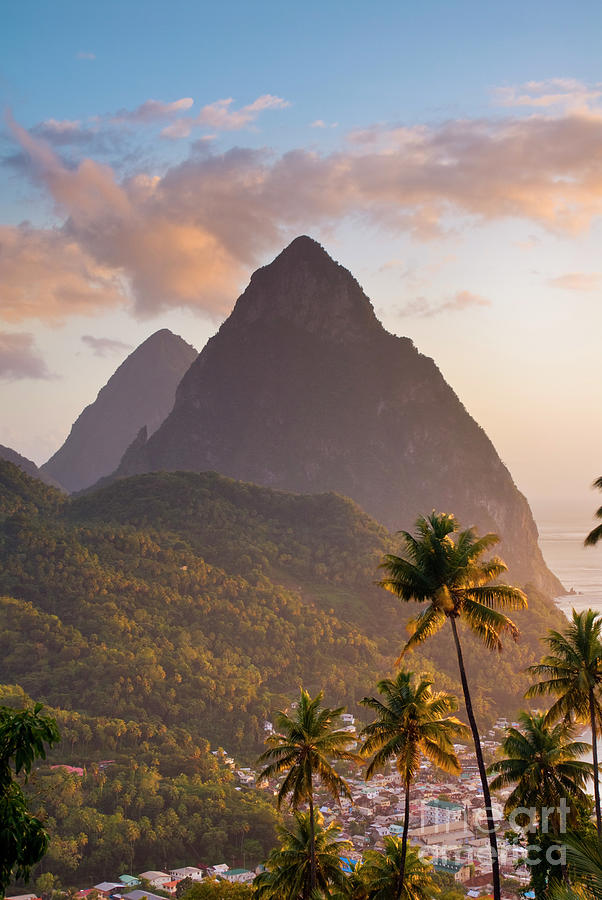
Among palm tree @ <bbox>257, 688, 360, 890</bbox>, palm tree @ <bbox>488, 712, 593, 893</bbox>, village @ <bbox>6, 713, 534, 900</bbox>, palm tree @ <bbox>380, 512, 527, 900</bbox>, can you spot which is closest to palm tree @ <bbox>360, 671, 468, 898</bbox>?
palm tree @ <bbox>380, 512, 527, 900</bbox>

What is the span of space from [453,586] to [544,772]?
931 centimetres

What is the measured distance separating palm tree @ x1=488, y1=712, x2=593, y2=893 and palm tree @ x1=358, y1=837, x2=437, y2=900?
4.00 m

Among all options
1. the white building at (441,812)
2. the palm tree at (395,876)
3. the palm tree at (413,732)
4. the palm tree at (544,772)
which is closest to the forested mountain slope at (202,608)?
the white building at (441,812)

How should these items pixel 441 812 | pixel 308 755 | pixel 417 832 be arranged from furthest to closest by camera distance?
pixel 441 812 < pixel 417 832 < pixel 308 755

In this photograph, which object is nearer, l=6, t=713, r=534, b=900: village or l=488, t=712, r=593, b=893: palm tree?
l=488, t=712, r=593, b=893: palm tree

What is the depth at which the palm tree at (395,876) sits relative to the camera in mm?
24633

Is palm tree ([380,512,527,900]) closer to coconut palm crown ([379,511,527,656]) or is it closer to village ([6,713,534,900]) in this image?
coconut palm crown ([379,511,527,656])

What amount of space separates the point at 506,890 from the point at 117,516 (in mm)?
120143

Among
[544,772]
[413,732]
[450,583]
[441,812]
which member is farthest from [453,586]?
[441,812]

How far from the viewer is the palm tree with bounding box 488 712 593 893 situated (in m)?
24.6

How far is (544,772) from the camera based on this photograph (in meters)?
24.7

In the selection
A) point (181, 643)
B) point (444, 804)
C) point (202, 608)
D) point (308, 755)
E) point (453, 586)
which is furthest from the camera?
point (202, 608)

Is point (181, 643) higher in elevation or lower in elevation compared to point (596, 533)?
lower

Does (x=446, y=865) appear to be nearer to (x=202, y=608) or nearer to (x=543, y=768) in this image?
(x=543, y=768)
